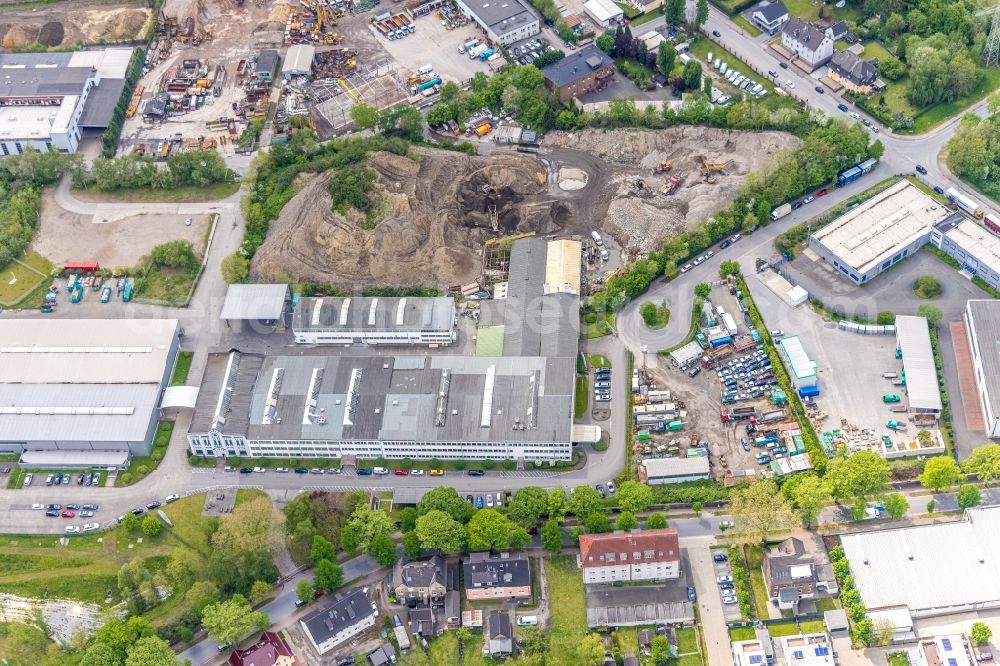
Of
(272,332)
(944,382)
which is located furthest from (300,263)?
(944,382)

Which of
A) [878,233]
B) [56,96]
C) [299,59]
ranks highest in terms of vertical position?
[299,59]

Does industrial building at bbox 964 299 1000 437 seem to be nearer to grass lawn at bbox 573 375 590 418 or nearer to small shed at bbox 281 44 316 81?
grass lawn at bbox 573 375 590 418

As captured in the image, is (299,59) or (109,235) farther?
(299,59)

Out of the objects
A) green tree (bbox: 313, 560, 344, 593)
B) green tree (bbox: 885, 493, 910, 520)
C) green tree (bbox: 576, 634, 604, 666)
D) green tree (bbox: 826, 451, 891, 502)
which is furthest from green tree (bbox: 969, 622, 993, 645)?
green tree (bbox: 313, 560, 344, 593)

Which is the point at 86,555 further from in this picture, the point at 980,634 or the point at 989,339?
the point at 989,339

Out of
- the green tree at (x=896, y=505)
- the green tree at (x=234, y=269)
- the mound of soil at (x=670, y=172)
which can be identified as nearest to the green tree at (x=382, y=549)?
the green tree at (x=234, y=269)

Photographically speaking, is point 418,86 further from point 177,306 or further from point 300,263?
point 177,306

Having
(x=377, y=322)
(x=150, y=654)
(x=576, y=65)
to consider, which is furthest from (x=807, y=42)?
(x=150, y=654)

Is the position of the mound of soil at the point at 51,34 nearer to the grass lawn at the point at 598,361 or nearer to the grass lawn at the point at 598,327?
the grass lawn at the point at 598,327
